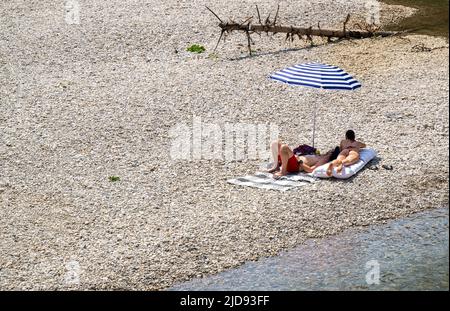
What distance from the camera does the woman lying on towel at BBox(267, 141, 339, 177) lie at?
18.5 m

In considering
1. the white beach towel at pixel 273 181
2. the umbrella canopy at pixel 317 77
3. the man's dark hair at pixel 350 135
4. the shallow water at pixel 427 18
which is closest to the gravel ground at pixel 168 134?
the white beach towel at pixel 273 181

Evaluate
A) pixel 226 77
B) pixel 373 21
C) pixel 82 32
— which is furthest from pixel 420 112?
pixel 82 32

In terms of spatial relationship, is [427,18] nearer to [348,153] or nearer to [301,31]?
[301,31]

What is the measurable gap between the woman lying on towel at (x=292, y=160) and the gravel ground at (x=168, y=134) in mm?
682

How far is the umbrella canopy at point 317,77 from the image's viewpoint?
1867 centimetres

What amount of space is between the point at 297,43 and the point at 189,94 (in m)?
5.03

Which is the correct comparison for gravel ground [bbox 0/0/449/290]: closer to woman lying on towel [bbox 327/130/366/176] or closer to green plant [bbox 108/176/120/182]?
green plant [bbox 108/176/120/182]

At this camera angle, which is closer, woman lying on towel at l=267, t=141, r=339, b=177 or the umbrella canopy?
woman lying on towel at l=267, t=141, r=339, b=177

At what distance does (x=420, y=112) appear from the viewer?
70.4 ft

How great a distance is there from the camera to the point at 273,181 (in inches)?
724

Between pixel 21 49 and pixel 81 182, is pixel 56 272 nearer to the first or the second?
pixel 81 182

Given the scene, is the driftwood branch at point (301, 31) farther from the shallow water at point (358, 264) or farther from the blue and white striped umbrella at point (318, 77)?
the shallow water at point (358, 264)

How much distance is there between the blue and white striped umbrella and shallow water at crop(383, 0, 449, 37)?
8.69 meters

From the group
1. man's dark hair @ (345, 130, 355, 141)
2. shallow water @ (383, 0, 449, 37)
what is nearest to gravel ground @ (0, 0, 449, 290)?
shallow water @ (383, 0, 449, 37)
